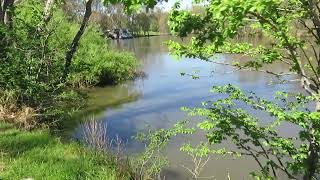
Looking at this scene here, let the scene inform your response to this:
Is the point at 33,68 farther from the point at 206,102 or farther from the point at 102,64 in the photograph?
the point at 102,64

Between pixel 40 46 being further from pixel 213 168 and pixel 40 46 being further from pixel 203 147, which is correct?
Result: pixel 203 147

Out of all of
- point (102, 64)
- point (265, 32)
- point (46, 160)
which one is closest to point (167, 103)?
point (102, 64)

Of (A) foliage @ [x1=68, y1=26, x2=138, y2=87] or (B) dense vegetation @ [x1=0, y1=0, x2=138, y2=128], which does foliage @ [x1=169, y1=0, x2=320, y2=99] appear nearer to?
(B) dense vegetation @ [x1=0, y1=0, x2=138, y2=128]

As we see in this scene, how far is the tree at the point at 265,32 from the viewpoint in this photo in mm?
3600

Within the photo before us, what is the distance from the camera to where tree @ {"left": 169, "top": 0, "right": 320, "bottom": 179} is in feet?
11.8

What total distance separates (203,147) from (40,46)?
7662 mm

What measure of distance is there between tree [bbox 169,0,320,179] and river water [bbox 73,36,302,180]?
849 millimetres

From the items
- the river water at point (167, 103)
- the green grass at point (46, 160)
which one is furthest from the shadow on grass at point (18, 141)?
the river water at point (167, 103)

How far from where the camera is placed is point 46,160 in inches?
289

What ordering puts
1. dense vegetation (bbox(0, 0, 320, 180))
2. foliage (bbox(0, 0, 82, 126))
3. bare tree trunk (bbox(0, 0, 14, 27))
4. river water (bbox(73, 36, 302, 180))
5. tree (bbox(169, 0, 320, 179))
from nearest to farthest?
tree (bbox(169, 0, 320, 179)) → dense vegetation (bbox(0, 0, 320, 180)) → river water (bbox(73, 36, 302, 180)) → foliage (bbox(0, 0, 82, 126)) → bare tree trunk (bbox(0, 0, 14, 27))

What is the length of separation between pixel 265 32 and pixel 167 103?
43.1ft

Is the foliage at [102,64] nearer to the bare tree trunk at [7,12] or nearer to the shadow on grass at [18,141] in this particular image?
the bare tree trunk at [7,12]

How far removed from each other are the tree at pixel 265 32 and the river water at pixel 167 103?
85 cm

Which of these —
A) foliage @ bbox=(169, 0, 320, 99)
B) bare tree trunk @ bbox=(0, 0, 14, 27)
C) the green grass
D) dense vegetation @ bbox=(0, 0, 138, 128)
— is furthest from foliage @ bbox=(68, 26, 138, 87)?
foliage @ bbox=(169, 0, 320, 99)
